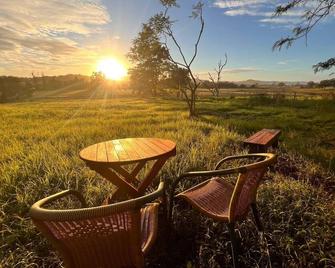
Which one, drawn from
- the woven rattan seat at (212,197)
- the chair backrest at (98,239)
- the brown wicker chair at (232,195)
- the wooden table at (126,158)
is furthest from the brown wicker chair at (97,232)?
the wooden table at (126,158)

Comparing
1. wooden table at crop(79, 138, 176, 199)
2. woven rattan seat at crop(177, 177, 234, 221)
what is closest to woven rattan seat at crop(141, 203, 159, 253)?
woven rattan seat at crop(177, 177, 234, 221)

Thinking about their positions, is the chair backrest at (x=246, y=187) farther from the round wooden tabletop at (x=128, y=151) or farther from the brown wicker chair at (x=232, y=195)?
the round wooden tabletop at (x=128, y=151)

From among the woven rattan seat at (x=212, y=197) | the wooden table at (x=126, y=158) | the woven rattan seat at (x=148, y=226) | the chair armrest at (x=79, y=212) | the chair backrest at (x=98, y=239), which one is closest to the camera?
the chair armrest at (x=79, y=212)

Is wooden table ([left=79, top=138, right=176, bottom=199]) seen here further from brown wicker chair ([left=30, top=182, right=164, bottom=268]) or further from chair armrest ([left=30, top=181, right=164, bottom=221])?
chair armrest ([left=30, top=181, right=164, bottom=221])

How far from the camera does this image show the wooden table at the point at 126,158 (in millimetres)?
3031

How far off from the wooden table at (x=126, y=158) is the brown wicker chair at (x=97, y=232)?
1.32 m

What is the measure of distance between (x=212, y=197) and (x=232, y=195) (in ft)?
1.86

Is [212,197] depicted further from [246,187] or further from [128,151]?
[128,151]

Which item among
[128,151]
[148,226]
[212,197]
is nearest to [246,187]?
[212,197]

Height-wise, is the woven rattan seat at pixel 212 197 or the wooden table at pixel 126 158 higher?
the wooden table at pixel 126 158

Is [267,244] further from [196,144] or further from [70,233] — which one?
[196,144]

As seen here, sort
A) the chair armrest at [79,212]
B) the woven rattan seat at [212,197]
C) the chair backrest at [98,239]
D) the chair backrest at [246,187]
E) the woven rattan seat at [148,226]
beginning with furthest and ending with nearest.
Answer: the woven rattan seat at [212,197], the chair backrest at [246,187], the woven rattan seat at [148,226], the chair backrest at [98,239], the chair armrest at [79,212]

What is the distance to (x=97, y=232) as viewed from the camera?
1.54 meters

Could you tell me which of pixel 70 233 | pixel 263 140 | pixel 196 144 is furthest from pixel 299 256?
pixel 196 144
